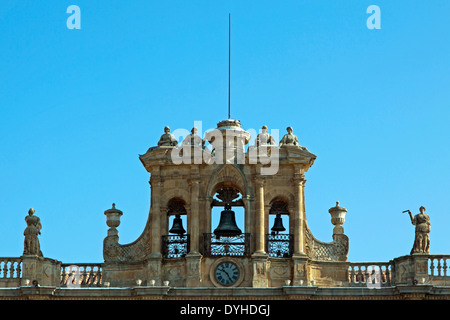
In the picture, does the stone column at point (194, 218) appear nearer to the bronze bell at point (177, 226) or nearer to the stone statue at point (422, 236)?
the bronze bell at point (177, 226)

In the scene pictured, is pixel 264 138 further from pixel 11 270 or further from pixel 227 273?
pixel 11 270

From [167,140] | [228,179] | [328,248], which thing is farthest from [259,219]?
[167,140]

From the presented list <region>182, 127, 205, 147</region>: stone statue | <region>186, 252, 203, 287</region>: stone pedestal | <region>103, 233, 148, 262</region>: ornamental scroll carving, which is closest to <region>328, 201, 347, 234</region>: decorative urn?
<region>186, 252, 203, 287</region>: stone pedestal

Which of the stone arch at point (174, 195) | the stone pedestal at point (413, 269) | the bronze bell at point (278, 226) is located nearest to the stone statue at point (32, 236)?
the stone arch at point (174, 195)

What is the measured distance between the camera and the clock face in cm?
5203

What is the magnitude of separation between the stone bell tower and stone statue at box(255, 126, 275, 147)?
3cm

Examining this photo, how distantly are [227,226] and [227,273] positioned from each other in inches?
68.1

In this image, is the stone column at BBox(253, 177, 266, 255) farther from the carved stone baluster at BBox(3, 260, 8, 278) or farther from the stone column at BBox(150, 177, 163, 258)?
the carved stone baluster at BBox(3, 260, 8, 278)

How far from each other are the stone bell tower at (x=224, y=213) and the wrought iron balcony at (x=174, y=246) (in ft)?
0.11

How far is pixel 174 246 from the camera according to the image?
5294 cm

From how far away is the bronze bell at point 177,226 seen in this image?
176 ft
